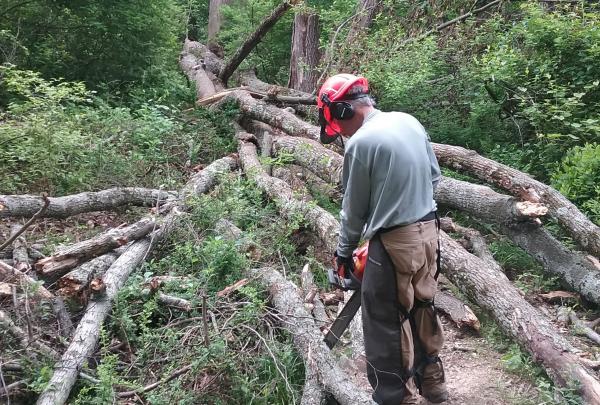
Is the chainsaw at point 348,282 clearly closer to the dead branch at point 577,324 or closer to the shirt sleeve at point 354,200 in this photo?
the shirt sleeve at point 354,200

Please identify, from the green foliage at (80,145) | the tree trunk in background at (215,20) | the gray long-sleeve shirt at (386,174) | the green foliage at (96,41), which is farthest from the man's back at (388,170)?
the tree trunk in background at (215,20)

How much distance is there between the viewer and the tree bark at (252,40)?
10.7 metres

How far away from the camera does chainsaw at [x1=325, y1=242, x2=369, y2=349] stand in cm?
358

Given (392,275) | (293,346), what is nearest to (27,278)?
(293,346)

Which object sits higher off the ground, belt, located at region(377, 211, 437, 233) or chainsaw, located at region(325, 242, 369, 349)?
belt, located at region(377, 211, 437, 233)

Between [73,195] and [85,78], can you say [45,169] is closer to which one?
[73,195]

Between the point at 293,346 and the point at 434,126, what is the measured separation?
17.4 ft

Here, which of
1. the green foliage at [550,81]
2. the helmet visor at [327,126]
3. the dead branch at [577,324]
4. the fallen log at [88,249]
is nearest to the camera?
the helmet visor at [327,126]

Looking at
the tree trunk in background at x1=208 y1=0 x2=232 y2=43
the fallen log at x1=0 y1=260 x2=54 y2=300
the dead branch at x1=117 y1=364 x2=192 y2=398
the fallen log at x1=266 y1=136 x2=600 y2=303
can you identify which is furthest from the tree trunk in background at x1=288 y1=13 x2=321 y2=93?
the dead branch at x1=117 y1=364 x2=192 y2=398

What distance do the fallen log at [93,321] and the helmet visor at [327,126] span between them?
221cm

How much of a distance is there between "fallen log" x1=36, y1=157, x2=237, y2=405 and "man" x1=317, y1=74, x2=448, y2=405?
1.98 meters

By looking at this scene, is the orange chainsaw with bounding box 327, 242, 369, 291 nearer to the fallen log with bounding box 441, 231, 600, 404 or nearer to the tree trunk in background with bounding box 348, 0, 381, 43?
the fallen log with bounding box 441, 231, 600, 404

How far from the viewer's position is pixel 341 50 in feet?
31.6

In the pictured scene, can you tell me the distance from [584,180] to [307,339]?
388cm
